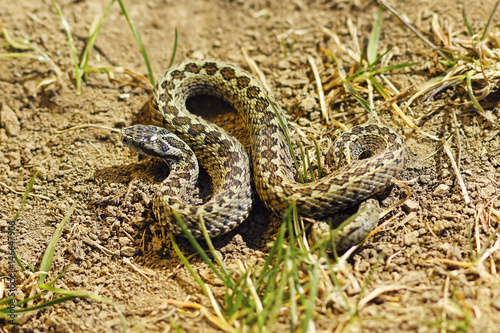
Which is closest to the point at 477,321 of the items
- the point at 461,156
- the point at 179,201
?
the point at 461,156

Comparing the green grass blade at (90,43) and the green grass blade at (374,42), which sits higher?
the green grass blade at (90,43)

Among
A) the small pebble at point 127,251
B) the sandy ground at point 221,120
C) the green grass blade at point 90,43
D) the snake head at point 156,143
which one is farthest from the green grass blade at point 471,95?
the green grass blade at point 90,43

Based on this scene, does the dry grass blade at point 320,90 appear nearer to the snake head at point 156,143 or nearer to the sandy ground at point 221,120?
the sandy ground at point 221,120

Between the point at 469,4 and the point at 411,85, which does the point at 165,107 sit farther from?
the point at 469,4

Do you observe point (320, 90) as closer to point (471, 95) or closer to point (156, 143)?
point (471, 95)

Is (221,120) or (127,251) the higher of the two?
(221,120)

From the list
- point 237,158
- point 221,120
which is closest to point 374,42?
point 221,120
